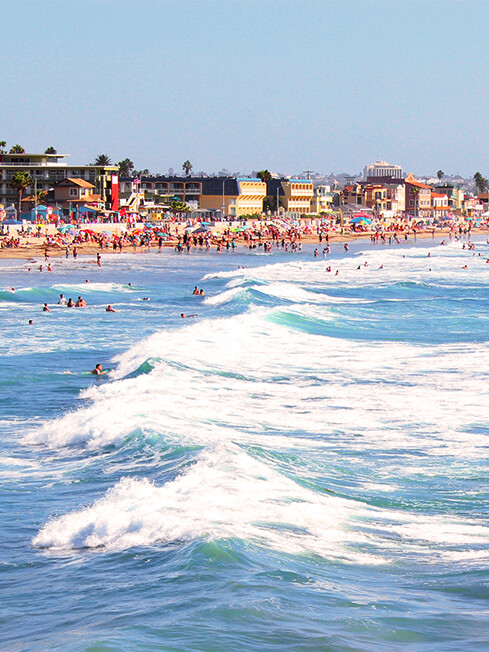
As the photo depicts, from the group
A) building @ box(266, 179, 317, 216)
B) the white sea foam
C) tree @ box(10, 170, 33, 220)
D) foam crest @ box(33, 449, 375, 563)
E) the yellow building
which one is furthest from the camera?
the yellow building

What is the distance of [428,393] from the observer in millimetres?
21359

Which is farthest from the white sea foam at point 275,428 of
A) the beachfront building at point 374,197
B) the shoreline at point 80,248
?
the beachfront building at point 374,197

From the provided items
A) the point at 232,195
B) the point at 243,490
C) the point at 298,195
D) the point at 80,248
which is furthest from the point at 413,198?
the point at 243,490

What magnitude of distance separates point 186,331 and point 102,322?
5.72m

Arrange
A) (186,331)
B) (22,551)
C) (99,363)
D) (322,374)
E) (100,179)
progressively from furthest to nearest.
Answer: (100,179) < (186,331) < (99,363) < (322,374) < (22,551)

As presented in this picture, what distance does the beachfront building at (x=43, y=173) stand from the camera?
94.7 metres

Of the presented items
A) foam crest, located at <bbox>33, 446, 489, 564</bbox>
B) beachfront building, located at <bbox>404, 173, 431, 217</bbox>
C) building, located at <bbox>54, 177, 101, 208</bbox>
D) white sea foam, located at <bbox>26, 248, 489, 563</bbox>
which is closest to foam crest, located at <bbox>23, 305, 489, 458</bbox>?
white sea foam, located at <bbox>26, 248, 489, 563</bbox>

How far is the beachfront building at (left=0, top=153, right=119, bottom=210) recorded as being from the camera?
94.7 metres

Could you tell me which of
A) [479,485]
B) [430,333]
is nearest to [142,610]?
[479,485]

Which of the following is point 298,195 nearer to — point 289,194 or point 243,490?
point 289,194

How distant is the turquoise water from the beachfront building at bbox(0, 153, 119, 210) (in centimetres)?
6548

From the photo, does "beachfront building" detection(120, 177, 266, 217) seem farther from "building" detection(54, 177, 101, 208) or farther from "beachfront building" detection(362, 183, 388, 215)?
"beachfront building" detection(362, 183, 388, 215)

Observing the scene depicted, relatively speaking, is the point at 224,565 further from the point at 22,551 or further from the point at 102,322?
the point at 102,322

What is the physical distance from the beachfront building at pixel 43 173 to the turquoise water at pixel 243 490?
65.5 metres
